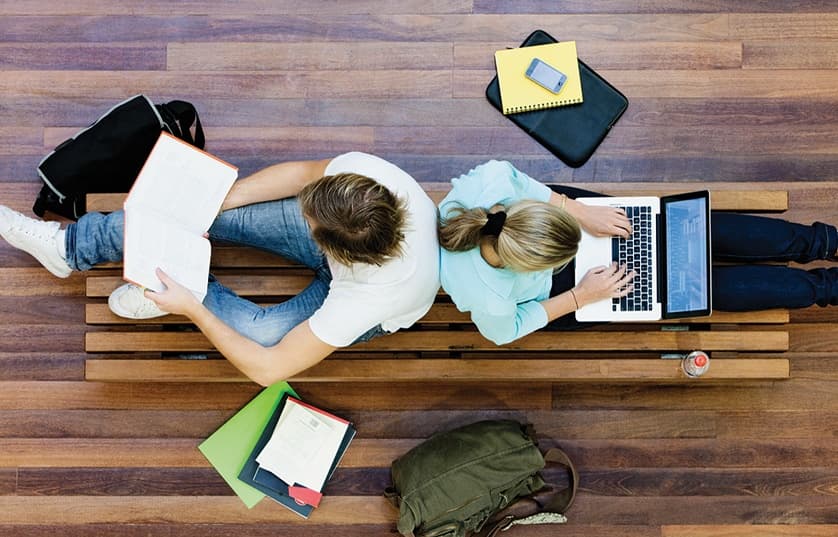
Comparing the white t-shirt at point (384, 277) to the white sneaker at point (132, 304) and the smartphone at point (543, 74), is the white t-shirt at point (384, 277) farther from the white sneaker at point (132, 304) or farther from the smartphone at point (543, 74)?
the smartphone at point (543, 74)

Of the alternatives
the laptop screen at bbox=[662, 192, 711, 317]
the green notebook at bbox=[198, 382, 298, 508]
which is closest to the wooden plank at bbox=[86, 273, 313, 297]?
the green notebook at bbox=[198, 382, 298, 508]

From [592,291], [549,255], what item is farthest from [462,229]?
[592,291]

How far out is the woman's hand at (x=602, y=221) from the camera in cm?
188

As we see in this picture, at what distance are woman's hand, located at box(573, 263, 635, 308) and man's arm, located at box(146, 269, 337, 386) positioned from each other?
0.67m

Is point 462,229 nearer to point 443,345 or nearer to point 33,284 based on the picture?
point 443,345

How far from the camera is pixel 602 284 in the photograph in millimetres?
1870

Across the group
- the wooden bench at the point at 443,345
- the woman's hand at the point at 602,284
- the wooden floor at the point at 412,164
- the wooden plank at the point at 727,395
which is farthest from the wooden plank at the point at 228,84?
the wooden plank at the point at 727,395

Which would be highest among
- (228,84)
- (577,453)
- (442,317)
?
(228,84)

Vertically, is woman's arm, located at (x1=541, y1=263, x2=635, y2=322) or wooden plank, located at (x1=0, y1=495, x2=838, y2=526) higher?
woman's arm, located at (x1=541, y1=263, x2=635, y2=322)

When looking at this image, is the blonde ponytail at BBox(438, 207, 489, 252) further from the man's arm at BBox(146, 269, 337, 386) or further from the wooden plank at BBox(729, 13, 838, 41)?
the wooden plank at BBox(729, 13, 838, 41)

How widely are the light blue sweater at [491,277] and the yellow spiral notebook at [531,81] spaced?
568 millimetres

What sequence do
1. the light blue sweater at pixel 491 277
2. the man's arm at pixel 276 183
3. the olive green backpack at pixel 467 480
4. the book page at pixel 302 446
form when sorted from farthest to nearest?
1. the book page at pixel 302 446
2. the olive green backpack at pixel 467 480
3. the man's arm at pixel 276 183
4. the light blue sweater at pixel 491 277

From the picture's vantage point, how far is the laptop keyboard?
6.27 feet

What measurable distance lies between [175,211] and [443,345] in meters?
0.80
